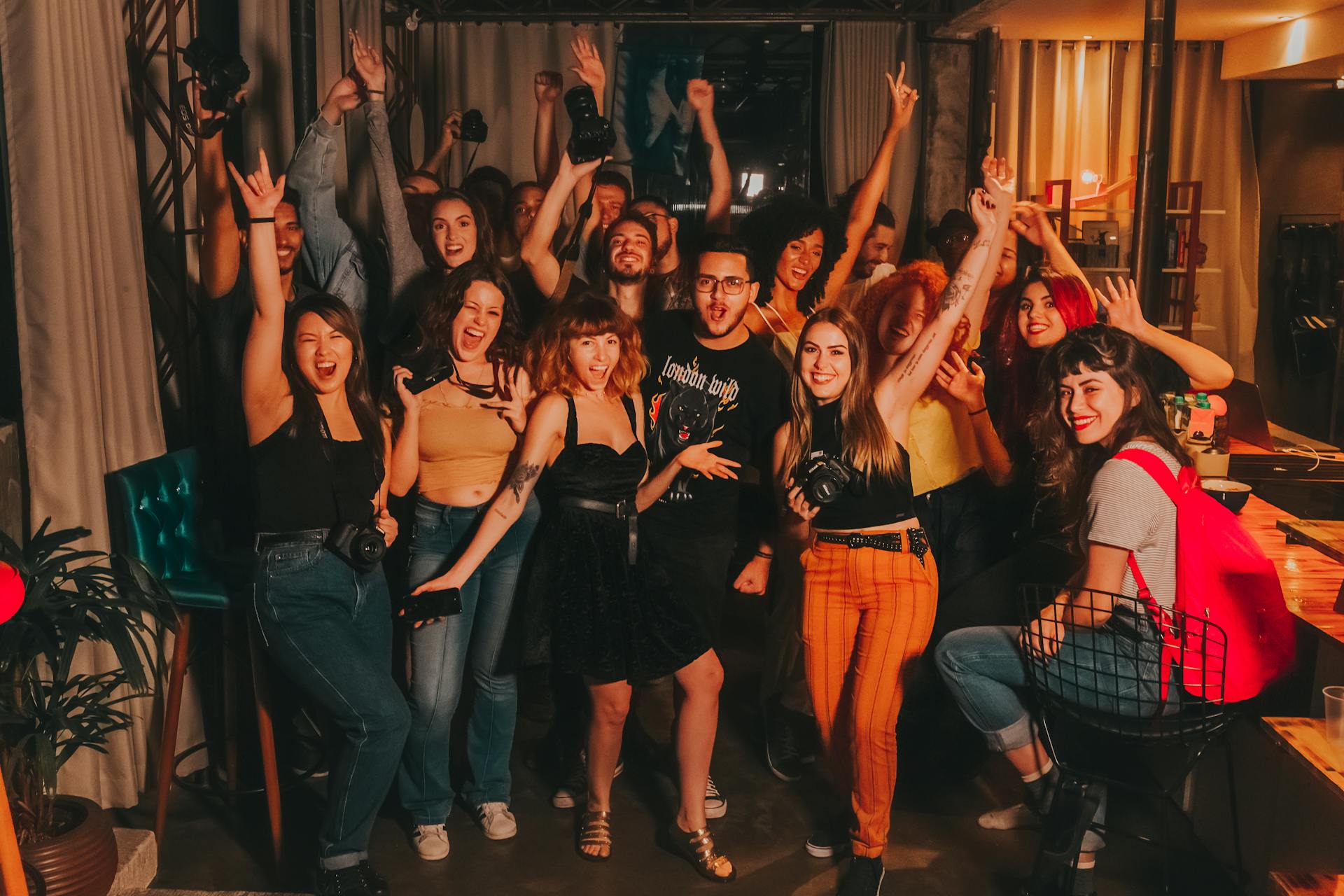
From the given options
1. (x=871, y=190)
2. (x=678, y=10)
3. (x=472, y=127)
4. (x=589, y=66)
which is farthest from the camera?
(x=678, y=10)

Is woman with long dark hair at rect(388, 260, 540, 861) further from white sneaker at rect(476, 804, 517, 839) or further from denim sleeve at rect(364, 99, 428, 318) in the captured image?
denim sleeve at rect(364, 99, 428, 318)

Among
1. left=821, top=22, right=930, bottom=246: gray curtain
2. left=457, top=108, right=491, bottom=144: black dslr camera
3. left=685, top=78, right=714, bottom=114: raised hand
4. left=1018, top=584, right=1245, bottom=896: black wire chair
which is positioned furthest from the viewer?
left=821, top=22, right=930, bottom=246: gray curtain

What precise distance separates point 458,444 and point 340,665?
0.61 metres

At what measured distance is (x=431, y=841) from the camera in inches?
119

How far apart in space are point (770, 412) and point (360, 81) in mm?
1721

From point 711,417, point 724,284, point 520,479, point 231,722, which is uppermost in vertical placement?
point 724,284

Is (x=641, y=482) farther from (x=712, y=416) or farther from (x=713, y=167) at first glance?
(x=713, y=167)

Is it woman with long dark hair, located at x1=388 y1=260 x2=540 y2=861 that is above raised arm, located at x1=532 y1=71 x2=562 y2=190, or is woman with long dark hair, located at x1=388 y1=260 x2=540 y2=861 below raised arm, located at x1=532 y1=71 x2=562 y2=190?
below

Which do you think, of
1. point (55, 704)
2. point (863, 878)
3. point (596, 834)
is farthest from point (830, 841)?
point (55, 704)

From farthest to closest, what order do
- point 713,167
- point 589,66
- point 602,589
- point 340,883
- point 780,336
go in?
point 713,167 → point 589,66 → point 780,336 → point 602,589 → point 340,883

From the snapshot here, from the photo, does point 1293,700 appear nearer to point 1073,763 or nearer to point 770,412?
point 1073,763

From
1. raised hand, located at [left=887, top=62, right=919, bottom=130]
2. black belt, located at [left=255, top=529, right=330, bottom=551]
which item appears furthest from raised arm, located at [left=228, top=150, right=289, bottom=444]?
raised hand, located at [left=887, top=62, right=919, bottom=130]

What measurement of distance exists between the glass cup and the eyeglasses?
1612 millimetres

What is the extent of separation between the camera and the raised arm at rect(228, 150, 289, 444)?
2.59 metres
